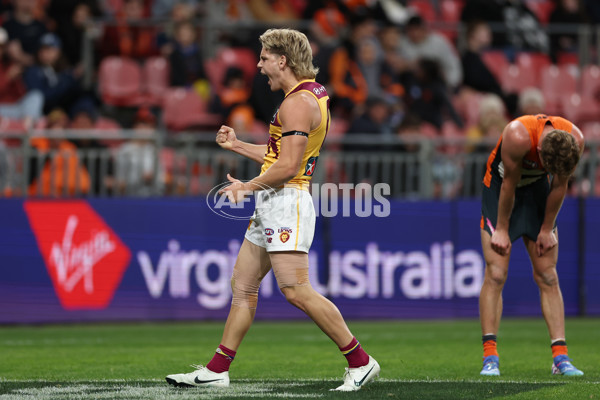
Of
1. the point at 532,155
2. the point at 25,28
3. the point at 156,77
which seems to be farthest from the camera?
the point at 156,77

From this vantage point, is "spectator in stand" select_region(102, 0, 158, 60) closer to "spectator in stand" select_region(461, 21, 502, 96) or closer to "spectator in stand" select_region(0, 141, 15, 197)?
"spectator in stand" select_region(0, 141, 15, 197)

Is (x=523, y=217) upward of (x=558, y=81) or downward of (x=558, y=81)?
downward

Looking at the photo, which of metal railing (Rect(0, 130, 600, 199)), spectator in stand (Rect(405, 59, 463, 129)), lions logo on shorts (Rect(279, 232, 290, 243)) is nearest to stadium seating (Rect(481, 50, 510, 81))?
spectator in stand (Rect(405, 59, 463, 129))

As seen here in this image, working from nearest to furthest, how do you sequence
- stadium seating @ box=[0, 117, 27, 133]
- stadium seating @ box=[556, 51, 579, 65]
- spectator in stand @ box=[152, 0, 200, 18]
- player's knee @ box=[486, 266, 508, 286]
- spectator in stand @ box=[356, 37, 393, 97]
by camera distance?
player's knee @ box=[486, 266, 508, 286], stadium seating @ box=[0, 117, 27, 133], spectator in stand @ box=[356, 37, 393, 97], spectator in stand @ box=[152, 0, 200, 18], stadium seating @ box=[556, 51, 579, 65]

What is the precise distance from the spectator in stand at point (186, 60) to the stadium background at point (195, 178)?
0.02 m

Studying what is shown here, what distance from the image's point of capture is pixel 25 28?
55.8 ft

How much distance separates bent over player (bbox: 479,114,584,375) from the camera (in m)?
7.82

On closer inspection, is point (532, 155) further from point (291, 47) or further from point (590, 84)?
point (590, 84)

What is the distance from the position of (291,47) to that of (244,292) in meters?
1.73

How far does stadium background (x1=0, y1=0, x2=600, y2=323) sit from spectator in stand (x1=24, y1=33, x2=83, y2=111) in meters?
0.03

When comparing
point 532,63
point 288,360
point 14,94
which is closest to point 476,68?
point 532,63

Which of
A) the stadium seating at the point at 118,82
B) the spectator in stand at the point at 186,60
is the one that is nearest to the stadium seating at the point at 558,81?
the spectator in stand at the point at 186,60

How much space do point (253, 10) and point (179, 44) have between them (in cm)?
211

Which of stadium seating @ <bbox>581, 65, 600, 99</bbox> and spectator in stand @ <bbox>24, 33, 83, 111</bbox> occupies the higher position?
spectator in stand @ <bbox>24, 33, 83, 111</bbox>
